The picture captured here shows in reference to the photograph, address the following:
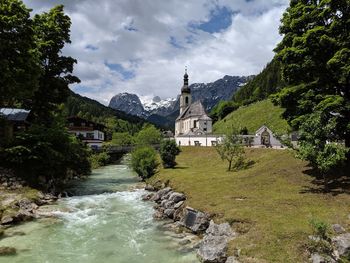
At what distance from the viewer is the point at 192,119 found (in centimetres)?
11356

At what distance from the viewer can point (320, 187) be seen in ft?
94.1

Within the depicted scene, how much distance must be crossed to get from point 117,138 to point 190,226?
4172 inches

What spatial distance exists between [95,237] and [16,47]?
71.3 ft

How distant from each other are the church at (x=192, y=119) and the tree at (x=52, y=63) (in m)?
46.8

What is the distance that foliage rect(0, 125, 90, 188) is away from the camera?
37.7 metres

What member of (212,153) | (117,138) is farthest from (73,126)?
(212,153)

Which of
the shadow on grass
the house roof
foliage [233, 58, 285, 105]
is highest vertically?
foliage [233, 58, 285, 105]

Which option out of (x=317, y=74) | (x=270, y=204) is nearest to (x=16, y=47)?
(x=270, y=204)

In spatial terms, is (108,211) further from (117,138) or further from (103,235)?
(117,138)

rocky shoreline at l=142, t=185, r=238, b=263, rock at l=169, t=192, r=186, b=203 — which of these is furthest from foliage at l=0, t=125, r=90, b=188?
rock at l=169, t=192, r=186, b=203

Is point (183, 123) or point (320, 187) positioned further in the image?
point (183, 123)

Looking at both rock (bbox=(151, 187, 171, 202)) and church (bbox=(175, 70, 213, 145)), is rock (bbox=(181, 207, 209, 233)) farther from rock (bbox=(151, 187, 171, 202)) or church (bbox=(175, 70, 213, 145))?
church (bbox=(175, 70, 213, 145))

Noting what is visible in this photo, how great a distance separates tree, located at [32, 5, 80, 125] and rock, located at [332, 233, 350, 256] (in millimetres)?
39596

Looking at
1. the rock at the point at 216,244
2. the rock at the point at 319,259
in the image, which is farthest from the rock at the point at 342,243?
the rock at the point at 216,244
